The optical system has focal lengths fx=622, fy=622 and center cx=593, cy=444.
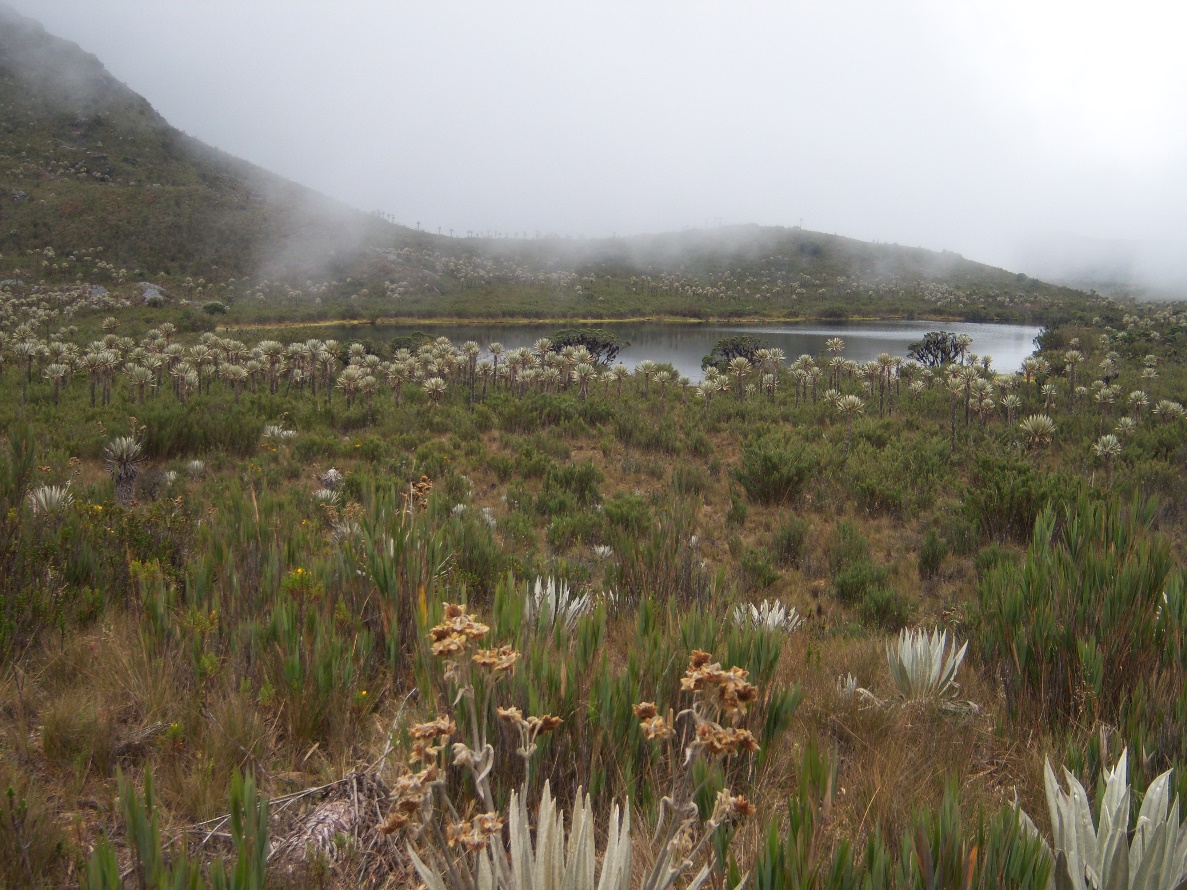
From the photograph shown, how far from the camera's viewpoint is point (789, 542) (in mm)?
7348

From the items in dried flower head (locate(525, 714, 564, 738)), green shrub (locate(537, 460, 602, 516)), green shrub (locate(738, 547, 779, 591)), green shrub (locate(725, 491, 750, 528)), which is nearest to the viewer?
dried flower head (locate(525, 714, 564, 738))

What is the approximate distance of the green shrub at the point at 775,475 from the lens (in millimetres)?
9070

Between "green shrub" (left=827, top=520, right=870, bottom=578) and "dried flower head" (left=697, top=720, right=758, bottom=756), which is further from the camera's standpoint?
"green shrub" (left=827, top=520, right=870, bottom=578)

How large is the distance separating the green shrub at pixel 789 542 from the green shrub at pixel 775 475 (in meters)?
1.56

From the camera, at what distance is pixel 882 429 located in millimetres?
12758

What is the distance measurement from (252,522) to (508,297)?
6684 centimetres

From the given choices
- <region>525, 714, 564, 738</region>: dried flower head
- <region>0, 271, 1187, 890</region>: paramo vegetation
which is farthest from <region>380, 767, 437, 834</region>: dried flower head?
<region>525, 714, 564, 738</region>: dried flower head

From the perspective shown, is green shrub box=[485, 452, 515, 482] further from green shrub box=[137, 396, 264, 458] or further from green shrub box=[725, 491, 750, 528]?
green shrub box=[137, 396, 264, 458]

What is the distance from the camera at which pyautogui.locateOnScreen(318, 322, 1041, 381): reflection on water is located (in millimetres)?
35750

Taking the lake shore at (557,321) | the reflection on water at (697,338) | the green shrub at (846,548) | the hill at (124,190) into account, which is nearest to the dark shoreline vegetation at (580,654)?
the green shrub at (846,548)

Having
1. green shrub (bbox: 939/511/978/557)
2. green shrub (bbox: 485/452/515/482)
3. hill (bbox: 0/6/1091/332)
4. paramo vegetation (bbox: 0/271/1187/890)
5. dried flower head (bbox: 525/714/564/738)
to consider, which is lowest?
green shrub (bbox: 485/452/515/482)

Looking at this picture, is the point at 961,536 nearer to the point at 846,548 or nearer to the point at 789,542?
the point at 846,548

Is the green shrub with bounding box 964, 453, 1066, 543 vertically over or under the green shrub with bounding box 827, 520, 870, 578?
over

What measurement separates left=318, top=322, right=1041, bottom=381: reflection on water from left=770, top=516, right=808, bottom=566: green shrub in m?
19.2
